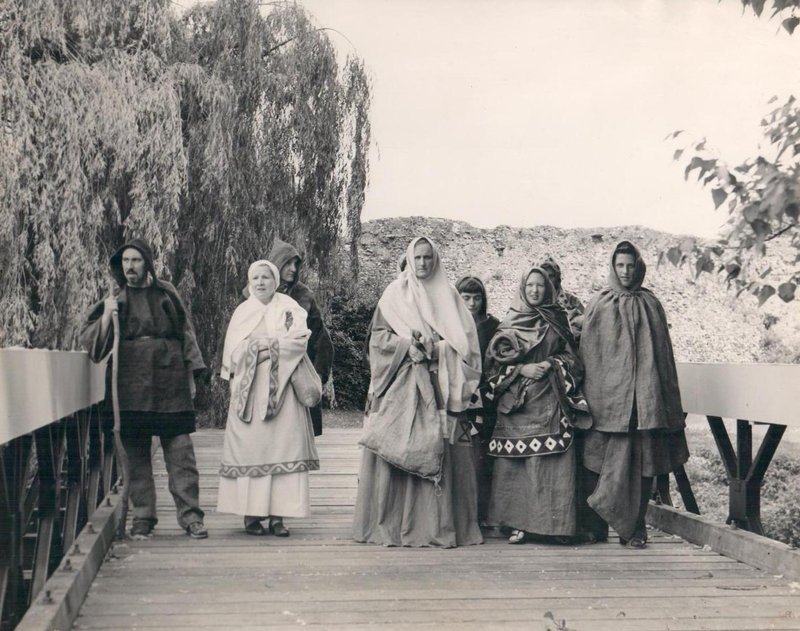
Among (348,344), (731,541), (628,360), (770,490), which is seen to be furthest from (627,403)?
(348,344)

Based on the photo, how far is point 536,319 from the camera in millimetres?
5836

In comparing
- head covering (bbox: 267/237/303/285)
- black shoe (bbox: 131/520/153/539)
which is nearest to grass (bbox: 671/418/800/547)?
head covering (bbox: 267/237/303/285)

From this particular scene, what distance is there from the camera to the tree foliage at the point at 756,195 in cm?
254

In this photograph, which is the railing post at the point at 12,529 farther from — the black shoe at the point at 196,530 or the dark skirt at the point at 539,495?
the dark skirt at the point at 539,495

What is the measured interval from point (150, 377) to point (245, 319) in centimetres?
67

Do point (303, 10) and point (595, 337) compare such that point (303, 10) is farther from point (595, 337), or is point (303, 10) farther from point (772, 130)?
point (772, 130)

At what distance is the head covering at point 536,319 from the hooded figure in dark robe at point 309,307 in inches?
50.7

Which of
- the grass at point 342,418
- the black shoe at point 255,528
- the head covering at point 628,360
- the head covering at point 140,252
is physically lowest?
the grass at point 342,418

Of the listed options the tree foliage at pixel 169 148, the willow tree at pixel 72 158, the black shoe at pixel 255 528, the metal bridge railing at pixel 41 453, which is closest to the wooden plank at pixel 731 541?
the black shoe at pixel 255 528

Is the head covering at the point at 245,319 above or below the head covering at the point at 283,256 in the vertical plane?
below

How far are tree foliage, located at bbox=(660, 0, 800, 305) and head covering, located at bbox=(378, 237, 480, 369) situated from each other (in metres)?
2.72

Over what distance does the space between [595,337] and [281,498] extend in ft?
6.41

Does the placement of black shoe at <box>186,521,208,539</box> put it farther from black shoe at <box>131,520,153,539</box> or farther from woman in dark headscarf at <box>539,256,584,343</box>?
woman in dark headscarf at <box>539,256,584,343</box>

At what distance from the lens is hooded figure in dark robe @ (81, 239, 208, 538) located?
5516 millimetres
